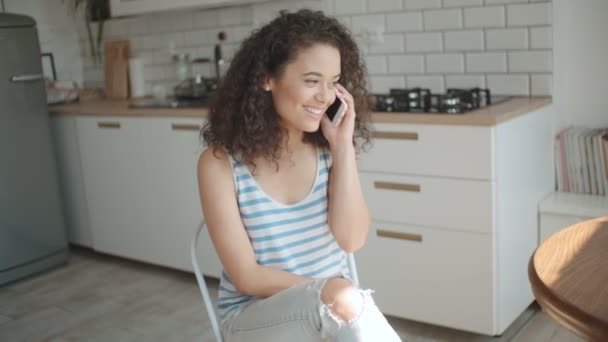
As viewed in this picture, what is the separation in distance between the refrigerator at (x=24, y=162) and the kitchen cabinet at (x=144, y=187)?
0.64 feet

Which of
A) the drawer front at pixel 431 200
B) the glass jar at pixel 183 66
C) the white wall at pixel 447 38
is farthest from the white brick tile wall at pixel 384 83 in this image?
the glass jar at pixel 183 66

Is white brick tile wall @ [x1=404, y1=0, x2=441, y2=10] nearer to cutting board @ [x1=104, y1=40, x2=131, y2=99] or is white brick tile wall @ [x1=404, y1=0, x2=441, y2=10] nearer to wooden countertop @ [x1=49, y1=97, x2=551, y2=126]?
wooden countertop @ [x1=49, y1=97, x2=551, y2=126]

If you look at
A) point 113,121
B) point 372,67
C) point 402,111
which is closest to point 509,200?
point 402,111

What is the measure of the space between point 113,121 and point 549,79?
80.1 inches

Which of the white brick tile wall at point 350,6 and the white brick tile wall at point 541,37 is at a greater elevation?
the white brick tile wall at point 350,6

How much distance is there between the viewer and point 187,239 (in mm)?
3326

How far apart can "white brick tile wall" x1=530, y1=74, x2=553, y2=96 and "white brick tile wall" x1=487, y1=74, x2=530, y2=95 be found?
0.8 inches

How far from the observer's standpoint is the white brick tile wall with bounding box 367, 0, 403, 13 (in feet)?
10.1

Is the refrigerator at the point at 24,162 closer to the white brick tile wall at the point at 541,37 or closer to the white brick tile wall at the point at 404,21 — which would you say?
the white brick tile wall at the point at 404,21

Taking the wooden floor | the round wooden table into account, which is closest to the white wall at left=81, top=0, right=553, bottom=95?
the wooden floor

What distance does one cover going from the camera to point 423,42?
3031 millimetres

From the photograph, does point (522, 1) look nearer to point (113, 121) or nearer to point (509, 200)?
point (509, 200)

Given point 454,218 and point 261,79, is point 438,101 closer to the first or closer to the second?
point 454,218

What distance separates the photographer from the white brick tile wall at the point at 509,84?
2.81 metres
